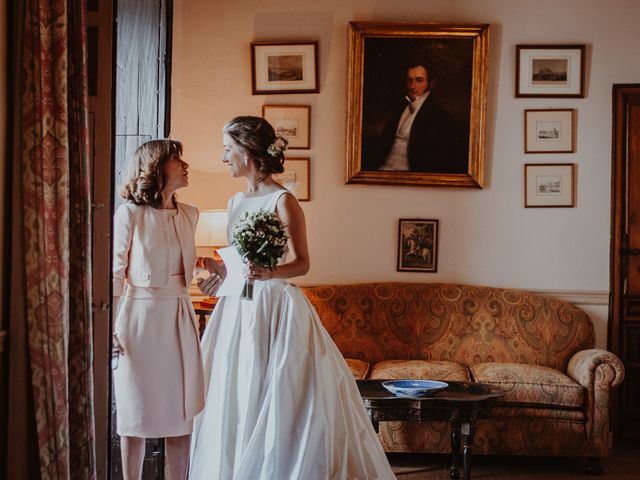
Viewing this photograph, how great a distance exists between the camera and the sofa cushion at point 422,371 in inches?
214

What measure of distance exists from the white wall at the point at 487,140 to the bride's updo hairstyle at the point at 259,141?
7.63ft

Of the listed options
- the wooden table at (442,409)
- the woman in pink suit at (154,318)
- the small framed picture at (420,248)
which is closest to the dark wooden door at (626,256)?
the small framed picture at (420,248)

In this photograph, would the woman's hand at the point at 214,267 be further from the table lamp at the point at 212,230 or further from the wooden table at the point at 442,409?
the table lamp at the point at 212,230

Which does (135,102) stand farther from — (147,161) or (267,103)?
(267,103)

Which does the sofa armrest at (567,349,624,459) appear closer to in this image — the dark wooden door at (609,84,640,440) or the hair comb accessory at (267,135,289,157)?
the dark wooden door at (609,84,640,440)

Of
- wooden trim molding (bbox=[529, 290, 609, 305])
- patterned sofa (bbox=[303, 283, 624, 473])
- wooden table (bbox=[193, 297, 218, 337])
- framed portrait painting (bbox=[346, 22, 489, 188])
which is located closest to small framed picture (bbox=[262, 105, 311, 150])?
framed portrait painting (bbox=[346, 22, 489, 188])

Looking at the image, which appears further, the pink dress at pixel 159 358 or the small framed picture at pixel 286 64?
the small framed picture at pixel 286 64

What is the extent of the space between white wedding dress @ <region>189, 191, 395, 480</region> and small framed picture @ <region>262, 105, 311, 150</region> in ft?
7.57

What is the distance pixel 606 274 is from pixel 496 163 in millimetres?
1117

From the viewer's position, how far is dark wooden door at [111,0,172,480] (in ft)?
13.7

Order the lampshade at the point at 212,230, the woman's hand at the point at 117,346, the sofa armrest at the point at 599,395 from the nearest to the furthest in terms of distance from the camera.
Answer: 1. the woman's hand at the point at 117,346
2. the sofa armrest at the point at 599,395
3. the lampshade at the point at 212,230

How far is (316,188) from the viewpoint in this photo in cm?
638

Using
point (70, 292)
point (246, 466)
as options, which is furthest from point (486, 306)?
point (70, 292)

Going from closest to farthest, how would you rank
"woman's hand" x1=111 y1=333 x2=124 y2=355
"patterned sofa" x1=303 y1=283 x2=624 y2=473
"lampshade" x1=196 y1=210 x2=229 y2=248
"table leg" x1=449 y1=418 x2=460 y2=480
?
"woman's hand" x1=111 y1=333 x2=124 y2=355, "table leg" x1=449 y1=418 x2=460 y2=480, "patterned sofa" x1=303 y1=283 x2=624 y2=473, "lampshade" x1=196 y1=210 x2=229 y2=248
